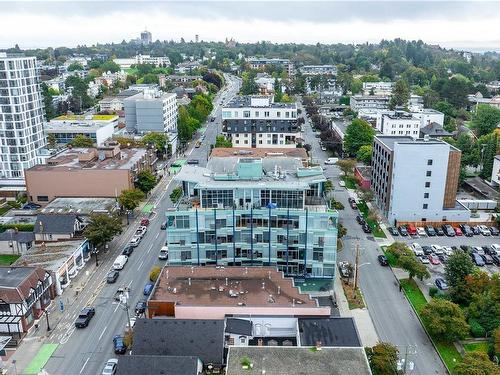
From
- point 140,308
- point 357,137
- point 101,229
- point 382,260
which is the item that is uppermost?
point 357,137

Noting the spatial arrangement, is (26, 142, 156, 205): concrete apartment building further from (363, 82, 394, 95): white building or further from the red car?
(363, 82, 394, 95): white building

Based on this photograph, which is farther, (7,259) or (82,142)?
(82,142)

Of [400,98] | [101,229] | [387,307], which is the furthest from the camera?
[400,98]

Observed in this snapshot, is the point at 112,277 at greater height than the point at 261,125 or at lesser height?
lesser

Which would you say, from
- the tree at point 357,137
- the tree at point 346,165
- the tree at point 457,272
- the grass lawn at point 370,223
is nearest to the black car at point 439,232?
the grass lawn at point 370,223

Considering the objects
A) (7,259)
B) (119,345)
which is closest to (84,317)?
(119,345)

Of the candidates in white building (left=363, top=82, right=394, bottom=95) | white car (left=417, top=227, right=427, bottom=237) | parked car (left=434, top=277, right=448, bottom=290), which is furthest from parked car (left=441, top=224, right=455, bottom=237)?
white building (left=363, top=82, right=394, bottom=95)

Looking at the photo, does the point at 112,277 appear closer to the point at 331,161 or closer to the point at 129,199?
the point at 129,199
